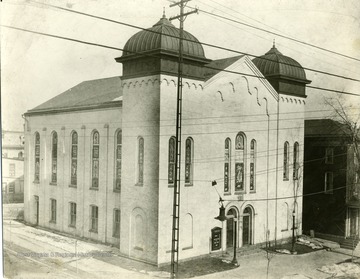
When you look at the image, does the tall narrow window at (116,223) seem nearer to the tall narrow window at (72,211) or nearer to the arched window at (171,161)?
the tall narrow window at (72,211)

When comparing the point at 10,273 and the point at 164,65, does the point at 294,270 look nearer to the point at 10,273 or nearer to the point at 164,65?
the point at 164,65

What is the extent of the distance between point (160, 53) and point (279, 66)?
298cm

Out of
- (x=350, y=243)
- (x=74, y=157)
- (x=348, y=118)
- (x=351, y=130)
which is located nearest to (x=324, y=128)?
(x=351, y=130)

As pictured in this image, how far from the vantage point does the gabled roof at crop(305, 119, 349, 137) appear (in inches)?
392

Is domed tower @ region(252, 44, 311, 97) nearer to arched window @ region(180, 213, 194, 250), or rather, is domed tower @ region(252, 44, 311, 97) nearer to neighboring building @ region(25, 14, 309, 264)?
neighboring building @ region(25, 14, 309, 264)

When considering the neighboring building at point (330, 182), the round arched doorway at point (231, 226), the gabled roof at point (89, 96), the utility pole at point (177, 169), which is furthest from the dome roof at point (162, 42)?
Answer: the round arched doorway at point (231, 226)

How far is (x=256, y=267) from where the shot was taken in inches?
377

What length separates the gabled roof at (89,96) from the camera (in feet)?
31.8

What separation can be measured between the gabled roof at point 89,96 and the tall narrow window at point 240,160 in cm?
303

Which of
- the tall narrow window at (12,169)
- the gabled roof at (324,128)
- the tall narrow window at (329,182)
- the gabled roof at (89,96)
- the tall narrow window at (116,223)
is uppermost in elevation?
the gabled roof at (89,96)

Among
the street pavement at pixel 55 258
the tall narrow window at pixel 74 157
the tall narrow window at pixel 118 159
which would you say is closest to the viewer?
the street pavement at pixel 55 258

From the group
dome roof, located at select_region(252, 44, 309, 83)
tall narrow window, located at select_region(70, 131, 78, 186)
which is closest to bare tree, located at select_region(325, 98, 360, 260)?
dome roof, located at select_region(252, 44, 309, 83)

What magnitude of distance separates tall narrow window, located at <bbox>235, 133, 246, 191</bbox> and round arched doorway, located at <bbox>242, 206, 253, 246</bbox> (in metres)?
0.77

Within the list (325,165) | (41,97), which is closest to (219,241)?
(325,165)
